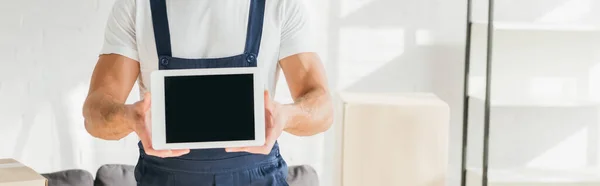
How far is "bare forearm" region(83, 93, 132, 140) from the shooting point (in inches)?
54.0

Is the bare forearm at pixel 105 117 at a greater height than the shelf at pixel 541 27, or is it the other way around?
the shelf at pixel 541 27

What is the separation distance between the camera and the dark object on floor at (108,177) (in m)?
2.29

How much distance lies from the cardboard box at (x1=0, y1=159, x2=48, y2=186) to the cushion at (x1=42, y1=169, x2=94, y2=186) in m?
0.26

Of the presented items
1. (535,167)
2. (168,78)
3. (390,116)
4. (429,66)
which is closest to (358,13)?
(429,66)

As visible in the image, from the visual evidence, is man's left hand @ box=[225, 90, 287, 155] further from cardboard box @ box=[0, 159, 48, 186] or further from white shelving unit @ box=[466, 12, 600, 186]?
white shelving unit @ box=[466, 12, 600, 186]

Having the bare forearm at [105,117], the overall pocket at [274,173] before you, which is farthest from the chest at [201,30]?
the overall pocket at [274,173]

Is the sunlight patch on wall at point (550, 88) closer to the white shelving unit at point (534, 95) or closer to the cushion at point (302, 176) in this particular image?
the white shelving unit at point (534, 95)

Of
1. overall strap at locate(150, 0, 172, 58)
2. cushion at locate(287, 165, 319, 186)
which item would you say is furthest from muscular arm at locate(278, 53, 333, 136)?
cushion at locate(287, 165, 319, 186)

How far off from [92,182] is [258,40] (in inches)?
42.7

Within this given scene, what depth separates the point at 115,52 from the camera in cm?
151

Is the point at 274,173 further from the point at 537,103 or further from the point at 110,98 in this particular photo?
the point at 537,103

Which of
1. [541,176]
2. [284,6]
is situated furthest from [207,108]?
[541,176]

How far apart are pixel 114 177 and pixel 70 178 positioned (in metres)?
0.13

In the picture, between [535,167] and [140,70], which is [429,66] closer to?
[535,167]
